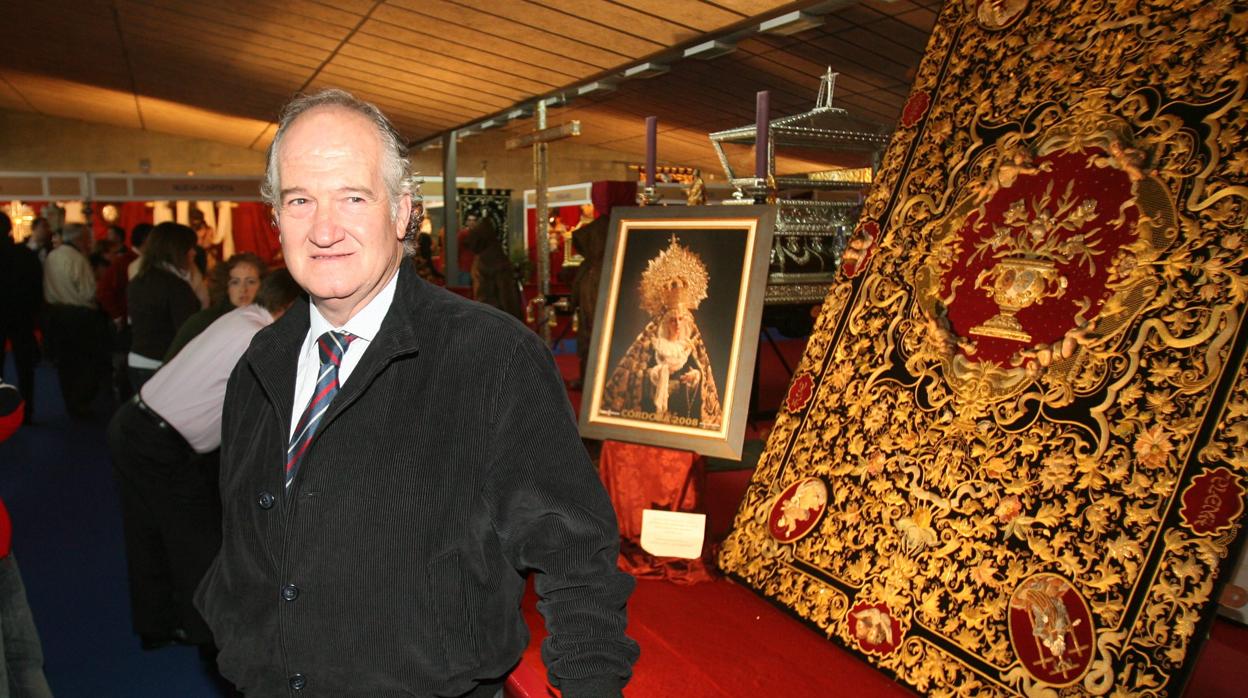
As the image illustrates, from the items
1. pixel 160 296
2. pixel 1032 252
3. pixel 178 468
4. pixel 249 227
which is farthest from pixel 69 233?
pixel 1032 252

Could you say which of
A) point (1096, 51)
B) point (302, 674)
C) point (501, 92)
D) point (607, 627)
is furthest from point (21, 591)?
point (501, 92)

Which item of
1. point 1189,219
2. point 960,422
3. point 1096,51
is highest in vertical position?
point 1096,51

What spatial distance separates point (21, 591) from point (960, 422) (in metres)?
2.13

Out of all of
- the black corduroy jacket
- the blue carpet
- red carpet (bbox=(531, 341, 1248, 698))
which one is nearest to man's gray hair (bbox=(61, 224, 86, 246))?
the blue carpet

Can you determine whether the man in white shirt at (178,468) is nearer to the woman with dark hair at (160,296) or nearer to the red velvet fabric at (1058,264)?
the woman with dark hair at (160,296)

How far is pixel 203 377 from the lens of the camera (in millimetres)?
2314

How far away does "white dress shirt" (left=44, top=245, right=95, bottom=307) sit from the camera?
6.11m

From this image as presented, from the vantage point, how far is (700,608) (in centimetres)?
218

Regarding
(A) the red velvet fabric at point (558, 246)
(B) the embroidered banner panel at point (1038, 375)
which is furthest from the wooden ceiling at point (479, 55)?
(B) the embroidered banner panel at point (1038, 375)

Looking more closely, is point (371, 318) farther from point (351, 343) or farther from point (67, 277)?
point (67, 277)

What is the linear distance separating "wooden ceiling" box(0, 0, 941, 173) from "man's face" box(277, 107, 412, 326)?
4.47 m

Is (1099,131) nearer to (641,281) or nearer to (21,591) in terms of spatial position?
(641,281)

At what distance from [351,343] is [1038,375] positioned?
1314 mm

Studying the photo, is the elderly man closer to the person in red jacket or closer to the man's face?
the man's face
